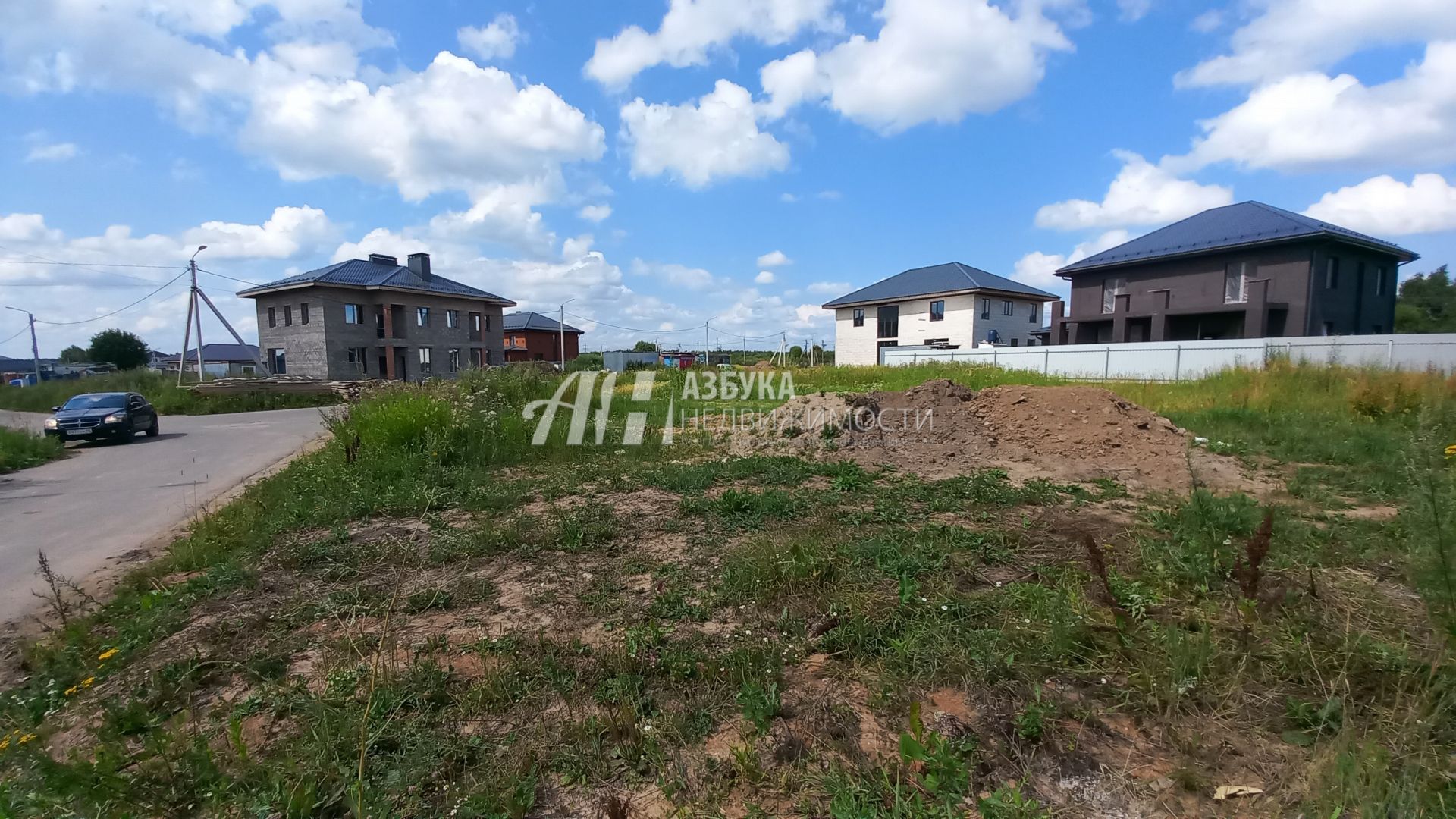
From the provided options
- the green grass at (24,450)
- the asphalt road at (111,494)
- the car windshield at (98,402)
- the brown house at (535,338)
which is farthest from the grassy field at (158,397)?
the brown house at (535,338)

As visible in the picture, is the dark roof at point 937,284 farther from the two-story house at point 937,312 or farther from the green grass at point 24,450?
the green grass at point 24,450

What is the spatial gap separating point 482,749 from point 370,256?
43.5 metres

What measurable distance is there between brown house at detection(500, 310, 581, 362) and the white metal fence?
38.1 meters

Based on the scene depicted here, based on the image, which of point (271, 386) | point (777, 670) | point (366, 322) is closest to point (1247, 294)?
point (777, 670)

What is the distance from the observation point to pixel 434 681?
9.78 ft

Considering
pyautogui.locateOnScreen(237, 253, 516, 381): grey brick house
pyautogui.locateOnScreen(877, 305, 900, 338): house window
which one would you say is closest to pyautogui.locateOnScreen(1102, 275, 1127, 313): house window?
pyautogui.locateOnScreen(877, 305, 900, 338): house window

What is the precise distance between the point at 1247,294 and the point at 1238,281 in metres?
0.92

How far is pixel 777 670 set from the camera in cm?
306

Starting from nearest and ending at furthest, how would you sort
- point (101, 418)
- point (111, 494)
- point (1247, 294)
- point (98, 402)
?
point (111, 494)
point (101, 418)
point (98, 402)
point (1247, 294)

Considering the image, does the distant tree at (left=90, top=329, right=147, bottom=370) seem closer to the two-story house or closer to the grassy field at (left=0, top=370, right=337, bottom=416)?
the grassy field at (left=0, top=370, right=337, bottom=416)

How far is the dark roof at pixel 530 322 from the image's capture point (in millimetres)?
56688

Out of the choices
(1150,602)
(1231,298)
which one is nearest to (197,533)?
(1150,602)

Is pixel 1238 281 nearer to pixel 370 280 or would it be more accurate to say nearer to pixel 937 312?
pixel 937 312

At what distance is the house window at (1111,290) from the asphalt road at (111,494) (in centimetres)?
3523
